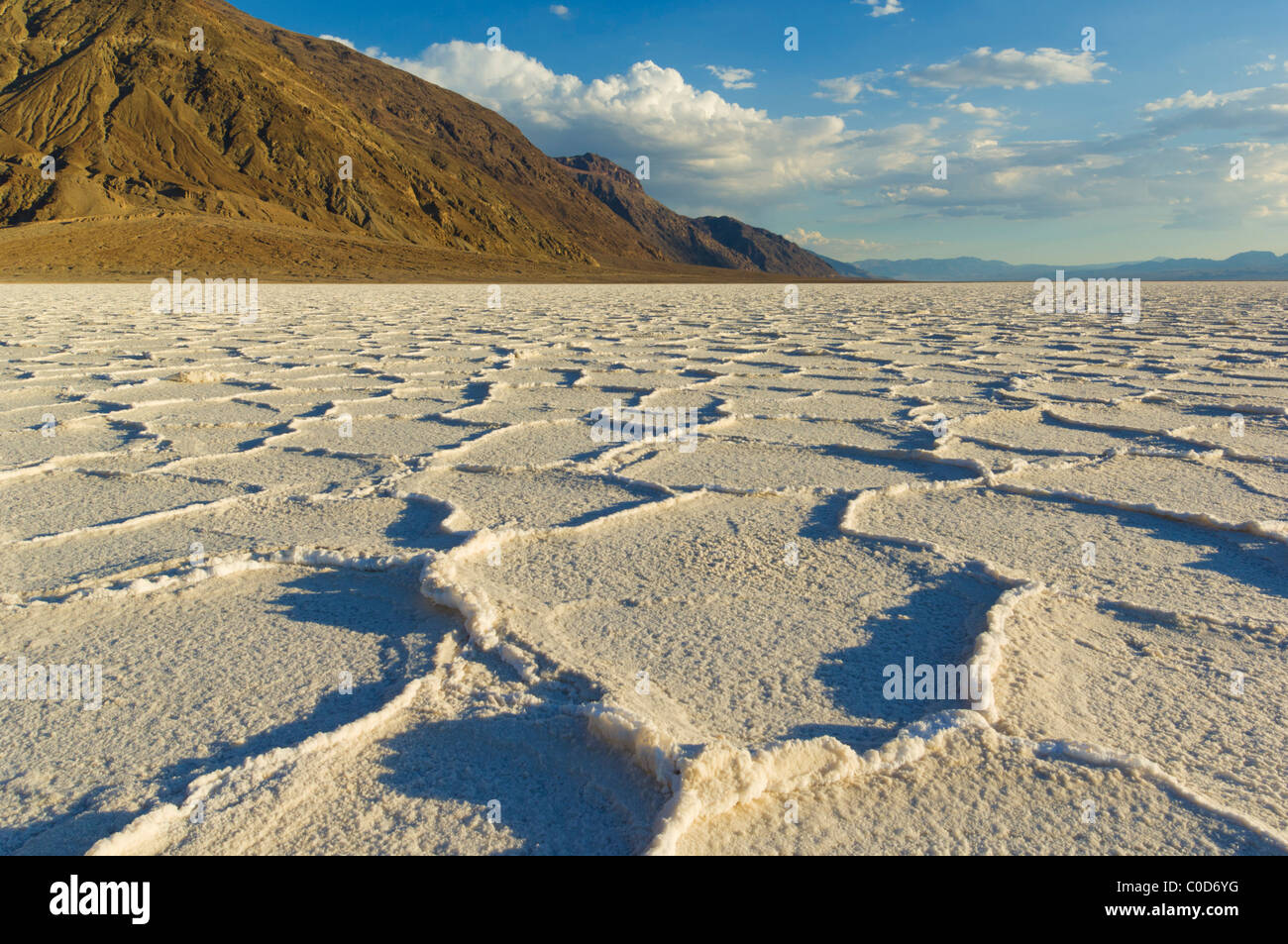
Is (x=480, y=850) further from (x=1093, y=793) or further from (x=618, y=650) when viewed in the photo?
(x=1093, y=793)

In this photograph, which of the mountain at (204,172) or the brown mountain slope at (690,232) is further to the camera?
the brown mountain slope at (690,232)

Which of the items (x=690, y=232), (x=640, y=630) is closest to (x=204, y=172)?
(x=640, y=630)

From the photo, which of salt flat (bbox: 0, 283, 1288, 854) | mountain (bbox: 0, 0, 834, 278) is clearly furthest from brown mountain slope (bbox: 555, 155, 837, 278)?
salt flat (bbox: 0, 283, 1288, 854)

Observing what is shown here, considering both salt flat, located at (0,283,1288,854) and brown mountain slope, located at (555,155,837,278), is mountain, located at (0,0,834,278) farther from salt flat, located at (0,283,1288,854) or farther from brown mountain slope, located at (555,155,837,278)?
brown mountain slope, located at (555,155,837,278)

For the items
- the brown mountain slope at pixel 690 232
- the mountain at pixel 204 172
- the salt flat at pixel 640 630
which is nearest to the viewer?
the salt flat at pixel 640 630

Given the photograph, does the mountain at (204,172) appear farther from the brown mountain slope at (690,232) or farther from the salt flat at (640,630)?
the brown mountain slope at (690,232)

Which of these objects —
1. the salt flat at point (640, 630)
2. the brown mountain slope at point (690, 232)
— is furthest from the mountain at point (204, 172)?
the brown mountain slope at point (690, 232)
